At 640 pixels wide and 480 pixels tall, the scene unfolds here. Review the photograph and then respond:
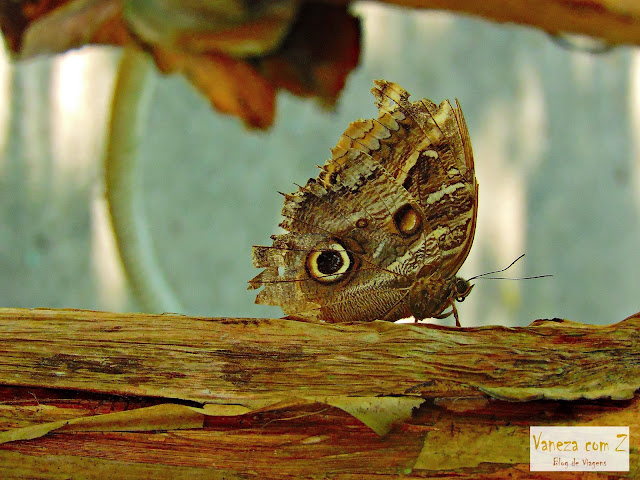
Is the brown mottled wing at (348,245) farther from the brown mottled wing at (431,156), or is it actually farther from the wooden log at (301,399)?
the wooden log at (301,399)

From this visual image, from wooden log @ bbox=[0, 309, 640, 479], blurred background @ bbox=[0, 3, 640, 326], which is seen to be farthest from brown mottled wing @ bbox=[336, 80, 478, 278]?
blurred background @ bbox=[0, 3, 640, 326]

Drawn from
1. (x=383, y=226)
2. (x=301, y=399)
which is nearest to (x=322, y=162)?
(x=383, y=226)

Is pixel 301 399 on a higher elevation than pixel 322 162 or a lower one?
lower

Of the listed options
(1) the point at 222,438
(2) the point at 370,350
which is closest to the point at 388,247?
(2) the point at 370,350

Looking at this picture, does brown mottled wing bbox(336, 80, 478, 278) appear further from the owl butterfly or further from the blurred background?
the blurred background

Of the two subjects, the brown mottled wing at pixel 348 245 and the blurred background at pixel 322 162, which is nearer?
the brown mottled wing at pixel 348 245

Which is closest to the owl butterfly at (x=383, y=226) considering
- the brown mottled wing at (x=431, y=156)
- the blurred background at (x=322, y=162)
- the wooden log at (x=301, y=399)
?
the brown mottled wing at (x=431, y=156)

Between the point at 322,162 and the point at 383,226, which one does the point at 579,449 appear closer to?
the point at 383,226

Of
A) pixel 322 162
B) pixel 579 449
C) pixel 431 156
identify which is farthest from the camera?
pixel 322 162
